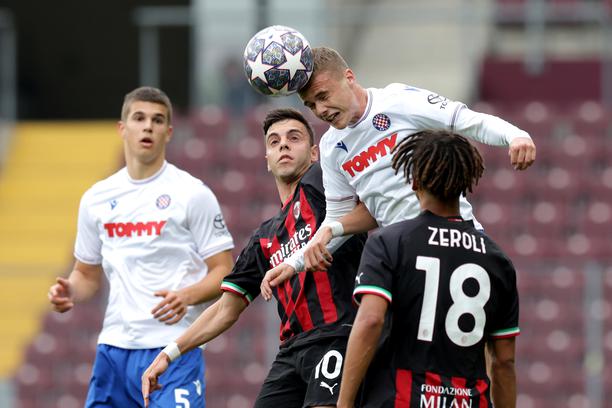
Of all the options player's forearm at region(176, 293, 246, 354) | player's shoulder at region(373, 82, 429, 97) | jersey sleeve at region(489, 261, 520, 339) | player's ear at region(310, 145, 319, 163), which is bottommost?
player's forearm at region(176, 293, 246, 354)

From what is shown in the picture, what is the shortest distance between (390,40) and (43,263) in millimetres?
5041

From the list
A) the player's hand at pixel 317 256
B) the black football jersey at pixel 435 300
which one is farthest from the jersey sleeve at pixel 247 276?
the black football jersey at pixel 435 300

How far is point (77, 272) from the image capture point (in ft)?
24.6

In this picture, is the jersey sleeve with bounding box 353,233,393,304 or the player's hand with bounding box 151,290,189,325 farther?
the player's hand with bounding box 151,290,189,325

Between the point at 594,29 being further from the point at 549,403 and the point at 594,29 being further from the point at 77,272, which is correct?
the point at 77,272

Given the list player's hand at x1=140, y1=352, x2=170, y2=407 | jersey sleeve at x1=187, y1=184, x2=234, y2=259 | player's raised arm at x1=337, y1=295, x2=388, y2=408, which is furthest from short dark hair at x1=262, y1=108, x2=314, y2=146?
player's raised arm at x1=337, y1=295, x2=388, y2=408

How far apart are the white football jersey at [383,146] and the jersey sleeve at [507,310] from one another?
31.2 inches

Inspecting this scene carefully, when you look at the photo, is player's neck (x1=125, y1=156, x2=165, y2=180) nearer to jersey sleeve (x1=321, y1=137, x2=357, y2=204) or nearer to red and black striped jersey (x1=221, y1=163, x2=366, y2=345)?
red and black striped jersey (x1=221, y1=163, x2=366, y2=345)

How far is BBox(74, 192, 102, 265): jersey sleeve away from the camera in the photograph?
742cm

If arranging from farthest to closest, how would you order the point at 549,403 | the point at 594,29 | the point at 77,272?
the point at 594,29, the point at 549,403, the point at 77,272

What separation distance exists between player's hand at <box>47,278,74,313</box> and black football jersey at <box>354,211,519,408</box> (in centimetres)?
250

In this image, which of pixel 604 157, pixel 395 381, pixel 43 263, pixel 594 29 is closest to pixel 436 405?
pixel 395 381

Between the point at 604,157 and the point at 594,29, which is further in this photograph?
the point at 594,29

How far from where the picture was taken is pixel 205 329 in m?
6.50
